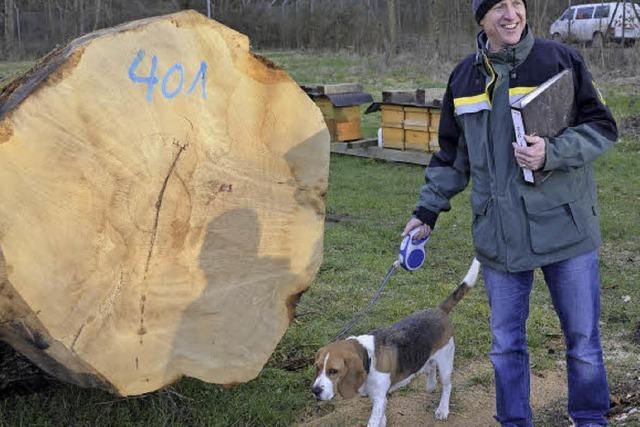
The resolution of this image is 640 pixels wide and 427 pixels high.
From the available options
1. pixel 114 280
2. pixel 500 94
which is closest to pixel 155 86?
pixel 114 280

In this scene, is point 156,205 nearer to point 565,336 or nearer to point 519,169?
point 519,169

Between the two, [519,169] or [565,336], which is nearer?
[519,169]

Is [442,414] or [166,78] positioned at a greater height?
[166,78]

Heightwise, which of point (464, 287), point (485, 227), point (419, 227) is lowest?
point (464, 287)

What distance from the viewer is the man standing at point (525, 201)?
3.11 metres

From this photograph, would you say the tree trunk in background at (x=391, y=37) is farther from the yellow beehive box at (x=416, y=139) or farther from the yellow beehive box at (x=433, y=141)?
the yellow beehive box at (x=433, y=141)

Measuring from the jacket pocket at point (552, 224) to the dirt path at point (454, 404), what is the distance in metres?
1.15

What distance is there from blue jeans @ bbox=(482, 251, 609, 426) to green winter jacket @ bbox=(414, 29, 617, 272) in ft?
0.30

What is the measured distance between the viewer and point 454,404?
4.18m

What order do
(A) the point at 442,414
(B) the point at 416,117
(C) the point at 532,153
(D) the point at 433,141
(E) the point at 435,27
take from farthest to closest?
(E) the point at 435,27
(B) the point at 416,117
(D) the point at 433,141
(A) the point at 442,414
(C) the point at 532,153

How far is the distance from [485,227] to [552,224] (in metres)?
0.27

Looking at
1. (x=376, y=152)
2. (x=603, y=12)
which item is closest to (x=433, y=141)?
(x=376, y=152)

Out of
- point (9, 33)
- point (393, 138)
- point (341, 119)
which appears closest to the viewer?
point (393, 138)

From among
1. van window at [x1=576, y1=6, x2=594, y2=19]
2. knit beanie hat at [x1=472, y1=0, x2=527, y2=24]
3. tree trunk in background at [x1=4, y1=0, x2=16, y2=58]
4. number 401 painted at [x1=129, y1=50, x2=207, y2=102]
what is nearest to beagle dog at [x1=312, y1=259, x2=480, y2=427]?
number 401 painted at [x1=129, y1=50, x2=207, y2=102]
